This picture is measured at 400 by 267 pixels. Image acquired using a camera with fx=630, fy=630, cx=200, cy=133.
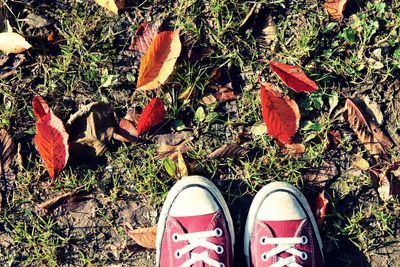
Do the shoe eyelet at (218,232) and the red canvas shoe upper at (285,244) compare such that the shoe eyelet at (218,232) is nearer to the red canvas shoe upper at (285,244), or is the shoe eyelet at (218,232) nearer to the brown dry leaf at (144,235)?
the red canvas shoe upper at (285,244)

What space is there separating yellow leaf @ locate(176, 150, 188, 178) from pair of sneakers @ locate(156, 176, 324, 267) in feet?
0.10

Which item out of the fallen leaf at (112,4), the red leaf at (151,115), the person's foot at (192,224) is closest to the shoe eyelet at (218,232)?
the person's foot at (192,224)

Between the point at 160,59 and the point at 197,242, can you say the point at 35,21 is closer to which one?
the point at 160,59

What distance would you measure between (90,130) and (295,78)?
3.13 feet

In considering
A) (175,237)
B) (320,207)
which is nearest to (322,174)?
(320,207)

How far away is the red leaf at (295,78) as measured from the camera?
282cm

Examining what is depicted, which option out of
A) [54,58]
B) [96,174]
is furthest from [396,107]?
[54,58]

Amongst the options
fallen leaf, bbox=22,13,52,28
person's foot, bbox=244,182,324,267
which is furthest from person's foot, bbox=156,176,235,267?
fallen leaf, bbox=22,13,52,28

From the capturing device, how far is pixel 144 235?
113 inches

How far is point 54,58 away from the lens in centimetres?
290

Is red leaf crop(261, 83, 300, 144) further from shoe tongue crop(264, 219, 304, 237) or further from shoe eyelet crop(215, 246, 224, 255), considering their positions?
shoe eyelet crop(215, 246, 224, 255)

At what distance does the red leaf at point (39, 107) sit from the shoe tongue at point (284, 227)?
1.12m

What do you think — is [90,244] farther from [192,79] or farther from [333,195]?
[333,195]

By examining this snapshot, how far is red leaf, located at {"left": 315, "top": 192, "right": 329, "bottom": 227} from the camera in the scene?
287 centimetres
